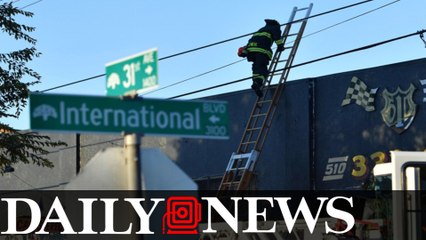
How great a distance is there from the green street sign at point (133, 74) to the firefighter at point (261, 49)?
449 inches

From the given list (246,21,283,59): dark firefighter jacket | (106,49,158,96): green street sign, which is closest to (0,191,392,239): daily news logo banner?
(106,49,158,96): green street sign

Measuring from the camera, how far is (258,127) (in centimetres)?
1930

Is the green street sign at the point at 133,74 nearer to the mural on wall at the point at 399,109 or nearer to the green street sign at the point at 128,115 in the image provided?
the green street sign at the point at 128,115

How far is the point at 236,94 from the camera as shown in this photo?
794 inches

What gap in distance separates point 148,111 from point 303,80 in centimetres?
1227

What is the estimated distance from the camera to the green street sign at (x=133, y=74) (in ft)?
21.6

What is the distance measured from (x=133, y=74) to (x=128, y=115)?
1.06 ft

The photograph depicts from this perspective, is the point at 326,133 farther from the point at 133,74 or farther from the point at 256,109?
the point at 133,74

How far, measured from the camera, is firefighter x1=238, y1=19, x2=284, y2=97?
18.2 meters

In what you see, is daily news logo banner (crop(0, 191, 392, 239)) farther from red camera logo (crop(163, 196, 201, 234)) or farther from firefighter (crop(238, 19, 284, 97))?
firefighter (crop(238, 19, 284, 97))

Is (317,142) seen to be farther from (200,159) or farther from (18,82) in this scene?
(18,82)

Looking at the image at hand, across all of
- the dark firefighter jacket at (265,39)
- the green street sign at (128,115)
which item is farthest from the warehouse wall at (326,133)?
the green street sign at (128,115)

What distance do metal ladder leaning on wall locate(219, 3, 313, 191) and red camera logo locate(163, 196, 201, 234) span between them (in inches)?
346

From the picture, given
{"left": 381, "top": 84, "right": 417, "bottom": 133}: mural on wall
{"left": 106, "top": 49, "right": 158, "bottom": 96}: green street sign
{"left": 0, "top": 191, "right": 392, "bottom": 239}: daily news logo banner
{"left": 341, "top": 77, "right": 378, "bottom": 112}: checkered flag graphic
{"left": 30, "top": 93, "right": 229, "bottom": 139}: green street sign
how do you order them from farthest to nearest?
{"left": 341, "top": 77, "right": 378, "bottom": 112}: checkered flag graphic, {"left": 381, "top": 84, "right": 417, "bottom": 133}: mural on wall, {"left": 0, "top": 191, "right": 392, "bottom": 239}: daily news logo banner, {"left": 106, "top": 49, "right": 158, "bottom": 96}: green street sign, {"left": 30, "top": 93, "right": 229, "bottom": 139}: green street sign
